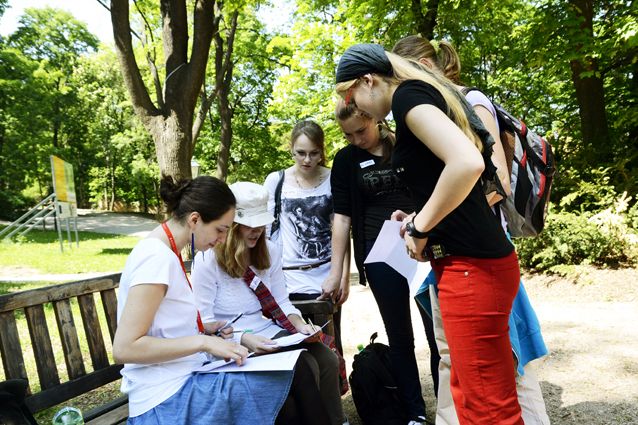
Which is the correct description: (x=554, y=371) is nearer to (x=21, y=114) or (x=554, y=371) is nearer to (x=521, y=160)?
(x=521, y=160)

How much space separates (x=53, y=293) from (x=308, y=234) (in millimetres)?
1493

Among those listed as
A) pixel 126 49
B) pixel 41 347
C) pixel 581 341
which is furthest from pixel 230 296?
pixel 126 49

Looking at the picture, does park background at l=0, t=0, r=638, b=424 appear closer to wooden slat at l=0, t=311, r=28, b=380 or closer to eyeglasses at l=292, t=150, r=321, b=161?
eyeglasses at l=292, t=150, r=321, b=161

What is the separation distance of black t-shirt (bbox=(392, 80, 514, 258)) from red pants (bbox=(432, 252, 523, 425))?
45mm

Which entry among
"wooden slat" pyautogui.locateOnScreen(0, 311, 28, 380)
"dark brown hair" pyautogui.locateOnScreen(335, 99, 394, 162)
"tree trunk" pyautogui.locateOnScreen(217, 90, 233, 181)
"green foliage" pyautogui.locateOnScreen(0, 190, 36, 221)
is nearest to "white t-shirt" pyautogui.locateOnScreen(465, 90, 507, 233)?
"dark brown hair" pyautogui.locateOnScreen(335, 99, 394, 162)

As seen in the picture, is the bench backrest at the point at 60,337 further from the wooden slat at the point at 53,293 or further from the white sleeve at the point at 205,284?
the white sleeve at the point at 205,284

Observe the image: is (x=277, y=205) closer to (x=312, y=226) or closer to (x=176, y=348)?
(x=312, y=226)

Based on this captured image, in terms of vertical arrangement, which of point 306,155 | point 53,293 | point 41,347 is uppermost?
point 306,155

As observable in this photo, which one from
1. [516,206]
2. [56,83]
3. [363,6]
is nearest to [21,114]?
[56,83]

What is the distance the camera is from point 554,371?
4.30 meters

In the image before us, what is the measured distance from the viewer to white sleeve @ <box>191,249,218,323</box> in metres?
2.81

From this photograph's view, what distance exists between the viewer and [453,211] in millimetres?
1779

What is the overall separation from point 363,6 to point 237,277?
319 inches

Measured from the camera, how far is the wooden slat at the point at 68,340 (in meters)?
2.65
